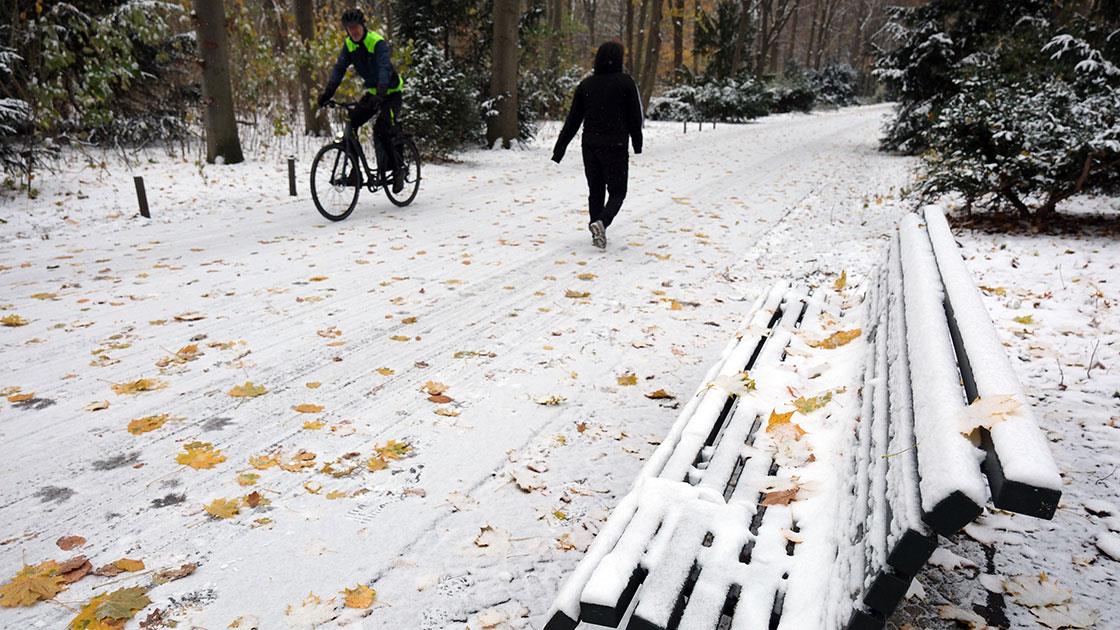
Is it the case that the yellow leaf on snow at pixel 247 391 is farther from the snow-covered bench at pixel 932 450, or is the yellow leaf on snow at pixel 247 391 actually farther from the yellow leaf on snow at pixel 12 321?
the snow-covered bench at pixel 932 450

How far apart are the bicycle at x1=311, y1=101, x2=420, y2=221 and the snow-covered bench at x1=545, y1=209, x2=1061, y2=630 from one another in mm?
6505

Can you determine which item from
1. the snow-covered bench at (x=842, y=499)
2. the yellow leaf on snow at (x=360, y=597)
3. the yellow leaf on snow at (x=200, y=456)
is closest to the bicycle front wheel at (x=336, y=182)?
the yellow leaf on snow at (x=200, y=456)

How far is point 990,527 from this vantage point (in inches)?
93.8

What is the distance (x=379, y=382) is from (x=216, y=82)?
31.4ft

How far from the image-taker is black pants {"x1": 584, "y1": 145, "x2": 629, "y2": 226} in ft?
21.8

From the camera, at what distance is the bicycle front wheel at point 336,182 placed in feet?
25.2

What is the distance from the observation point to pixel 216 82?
34.9 feet

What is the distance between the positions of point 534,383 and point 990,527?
7.36 ft

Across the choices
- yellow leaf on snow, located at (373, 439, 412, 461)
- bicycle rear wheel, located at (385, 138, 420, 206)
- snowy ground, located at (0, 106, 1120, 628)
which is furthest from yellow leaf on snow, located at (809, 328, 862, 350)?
bicycle rear wheel, located at (385, 138, 420, 206)

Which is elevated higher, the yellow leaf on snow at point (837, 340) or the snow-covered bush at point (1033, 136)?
the snow-covered bush at point (1033, 136)

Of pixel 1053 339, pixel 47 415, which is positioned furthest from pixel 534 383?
pixel 1053 339

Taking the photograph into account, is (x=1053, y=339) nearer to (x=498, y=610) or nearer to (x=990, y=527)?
(x=990, y=527)

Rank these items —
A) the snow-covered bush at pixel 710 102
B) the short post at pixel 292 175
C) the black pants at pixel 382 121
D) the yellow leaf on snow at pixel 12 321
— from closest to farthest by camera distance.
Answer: the yellow leaf on snow at pixel 12 321
the black pants at pixel 382 121
the short post at pixel 292 175
the snow-covered bush at pixel 710 102

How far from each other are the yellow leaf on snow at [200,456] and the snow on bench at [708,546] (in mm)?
2042
